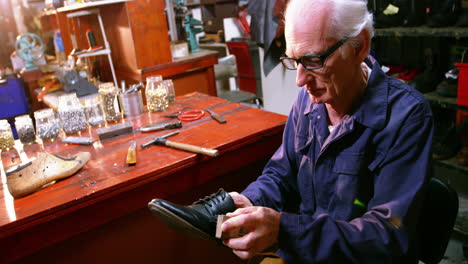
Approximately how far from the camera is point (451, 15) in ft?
8.69

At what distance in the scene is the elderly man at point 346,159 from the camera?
1088 mm

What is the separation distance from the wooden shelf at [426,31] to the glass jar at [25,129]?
252 cm

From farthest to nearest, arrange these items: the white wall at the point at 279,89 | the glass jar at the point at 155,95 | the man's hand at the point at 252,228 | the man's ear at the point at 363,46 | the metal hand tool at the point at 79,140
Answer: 1. the white wall at the point at 279,89
2. the glass jar at the point at 155,95
3. the metal hand tool at the point at 79,140
4. the man's ear at the point at 363,46
5. the man's hand at the point at 252,228

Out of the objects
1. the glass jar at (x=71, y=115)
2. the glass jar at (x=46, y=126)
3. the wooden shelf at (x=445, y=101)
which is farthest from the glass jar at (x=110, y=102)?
the wooden shelf at (x=445, y=101)

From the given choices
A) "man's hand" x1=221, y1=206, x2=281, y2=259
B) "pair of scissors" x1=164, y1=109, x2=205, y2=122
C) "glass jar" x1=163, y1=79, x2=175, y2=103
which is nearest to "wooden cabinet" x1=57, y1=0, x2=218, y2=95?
"glass jar" x1=163, y1=79, x2=175, y2=103

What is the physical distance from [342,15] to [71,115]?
1.49 metres

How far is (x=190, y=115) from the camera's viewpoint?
2098 millimetres

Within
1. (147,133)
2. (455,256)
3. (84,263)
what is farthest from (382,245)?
(455,256)

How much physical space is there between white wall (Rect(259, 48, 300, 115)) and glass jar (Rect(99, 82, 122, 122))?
208 centimetres

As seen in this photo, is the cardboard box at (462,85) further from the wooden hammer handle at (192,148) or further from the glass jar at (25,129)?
the glass jar at (25,129)

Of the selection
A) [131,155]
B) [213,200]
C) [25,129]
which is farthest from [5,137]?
[213,200]

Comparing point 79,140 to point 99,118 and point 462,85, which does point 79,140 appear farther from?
point 462,85

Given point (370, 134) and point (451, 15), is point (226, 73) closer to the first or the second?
point (451, 15)

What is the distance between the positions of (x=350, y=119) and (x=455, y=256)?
1807mm
